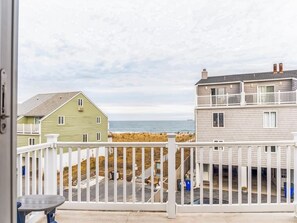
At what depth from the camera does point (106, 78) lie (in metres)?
3.05

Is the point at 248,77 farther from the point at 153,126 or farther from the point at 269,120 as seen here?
the point at 153,126

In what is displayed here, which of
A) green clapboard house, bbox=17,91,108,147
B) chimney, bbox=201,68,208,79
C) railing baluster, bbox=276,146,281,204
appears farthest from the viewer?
chimney, bbox=201,68,208,79

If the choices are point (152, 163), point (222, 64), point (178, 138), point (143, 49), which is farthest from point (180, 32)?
point (152, 163)

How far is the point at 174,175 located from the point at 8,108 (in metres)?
2.24

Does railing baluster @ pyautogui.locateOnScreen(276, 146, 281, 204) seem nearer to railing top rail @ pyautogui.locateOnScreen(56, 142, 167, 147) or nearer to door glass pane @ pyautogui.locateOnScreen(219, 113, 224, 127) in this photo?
door glass pane @ pyautogui.locateOnScreen(219, 113, 224, 127)

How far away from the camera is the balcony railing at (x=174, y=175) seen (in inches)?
103

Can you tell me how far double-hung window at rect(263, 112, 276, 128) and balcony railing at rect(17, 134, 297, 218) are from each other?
185 millimetres

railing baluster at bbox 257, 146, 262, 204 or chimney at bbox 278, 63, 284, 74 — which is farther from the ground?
chimney at bbox 278, 63, 284, 74

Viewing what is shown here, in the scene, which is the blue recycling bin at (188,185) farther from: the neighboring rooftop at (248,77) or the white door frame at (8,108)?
the white door frame at (8,108)

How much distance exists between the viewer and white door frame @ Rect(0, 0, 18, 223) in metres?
0.51

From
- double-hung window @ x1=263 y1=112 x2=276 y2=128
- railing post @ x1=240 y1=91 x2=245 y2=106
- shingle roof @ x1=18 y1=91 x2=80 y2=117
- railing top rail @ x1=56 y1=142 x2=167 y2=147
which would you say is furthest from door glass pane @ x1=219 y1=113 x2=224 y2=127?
shingle roof @ x1=18 y1=91 x2=80 y2=117

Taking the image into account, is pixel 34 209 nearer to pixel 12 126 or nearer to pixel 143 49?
pixel 12 126

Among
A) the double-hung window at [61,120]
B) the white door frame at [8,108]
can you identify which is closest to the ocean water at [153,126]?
the double-hung window at [61,120]

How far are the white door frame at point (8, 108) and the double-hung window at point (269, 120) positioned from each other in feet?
8.15
